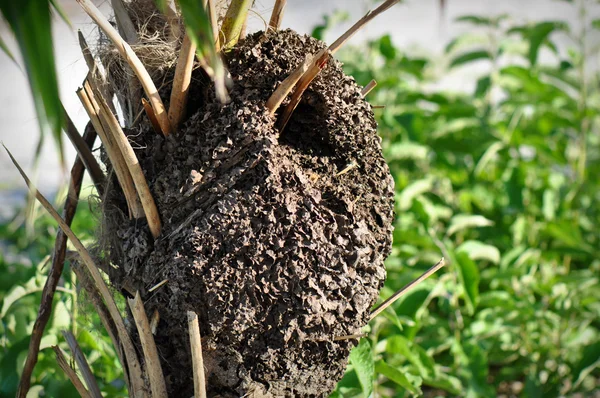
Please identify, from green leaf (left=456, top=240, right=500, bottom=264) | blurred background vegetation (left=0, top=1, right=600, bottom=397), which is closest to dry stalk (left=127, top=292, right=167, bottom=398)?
blurred background vegetation (left=0, top=1, right=600, bottom=397)

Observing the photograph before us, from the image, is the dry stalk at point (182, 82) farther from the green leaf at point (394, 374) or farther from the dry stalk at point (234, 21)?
the green leaf at point (394, 374)

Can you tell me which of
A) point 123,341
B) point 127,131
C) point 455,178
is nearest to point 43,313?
point 123,341

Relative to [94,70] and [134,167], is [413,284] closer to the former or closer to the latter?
[134,167]

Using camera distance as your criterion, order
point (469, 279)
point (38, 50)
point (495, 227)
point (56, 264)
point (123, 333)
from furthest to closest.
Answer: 1. point (495, 227)
2. point (469, 279)
3. point (56, 264)
4. point (123, 333)
5. point (38, 50)

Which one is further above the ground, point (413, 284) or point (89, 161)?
point (89, 161)

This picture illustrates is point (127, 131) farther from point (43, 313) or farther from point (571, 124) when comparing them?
point (571, 124)

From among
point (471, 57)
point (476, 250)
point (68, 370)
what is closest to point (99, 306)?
point (68, 370)

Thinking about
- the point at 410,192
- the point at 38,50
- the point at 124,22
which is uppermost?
the point at 410,192
